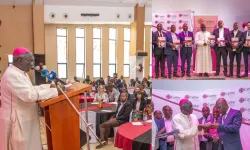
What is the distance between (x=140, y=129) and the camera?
326 cm

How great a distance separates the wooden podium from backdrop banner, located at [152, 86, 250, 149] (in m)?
0.62

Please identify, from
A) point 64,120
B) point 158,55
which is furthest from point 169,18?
point 64,120

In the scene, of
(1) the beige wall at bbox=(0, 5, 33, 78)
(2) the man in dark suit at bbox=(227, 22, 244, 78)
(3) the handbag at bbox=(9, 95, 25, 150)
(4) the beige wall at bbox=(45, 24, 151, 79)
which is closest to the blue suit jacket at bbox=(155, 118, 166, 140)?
(2) the man in dark suit at bbox=(227, 22, 244, 78)

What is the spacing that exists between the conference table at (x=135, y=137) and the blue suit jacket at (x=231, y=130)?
89cm

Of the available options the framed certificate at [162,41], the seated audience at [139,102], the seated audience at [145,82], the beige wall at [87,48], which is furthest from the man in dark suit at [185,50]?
the seated audience at [139,102]

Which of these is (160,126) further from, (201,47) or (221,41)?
(221,41)

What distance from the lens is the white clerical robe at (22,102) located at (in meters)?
2.21

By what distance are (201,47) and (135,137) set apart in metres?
1.42

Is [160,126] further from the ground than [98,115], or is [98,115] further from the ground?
[160,126]

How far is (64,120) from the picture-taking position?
223 cm

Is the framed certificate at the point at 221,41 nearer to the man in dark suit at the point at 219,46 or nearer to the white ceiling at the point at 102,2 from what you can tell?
the man in dark suit at the point at 219,46

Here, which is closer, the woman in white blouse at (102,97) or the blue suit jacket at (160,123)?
the blue suit jacket at (160,123)

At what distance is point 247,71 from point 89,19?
2173mm

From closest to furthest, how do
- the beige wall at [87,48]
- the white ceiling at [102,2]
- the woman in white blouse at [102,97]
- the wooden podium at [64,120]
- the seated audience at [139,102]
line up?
the wooden podium at [64,120] → the beige wall at [87,48] → the white ceiling at [102,2] → the seated audience at [139,102] → the woman in white blouse at [102,97]
